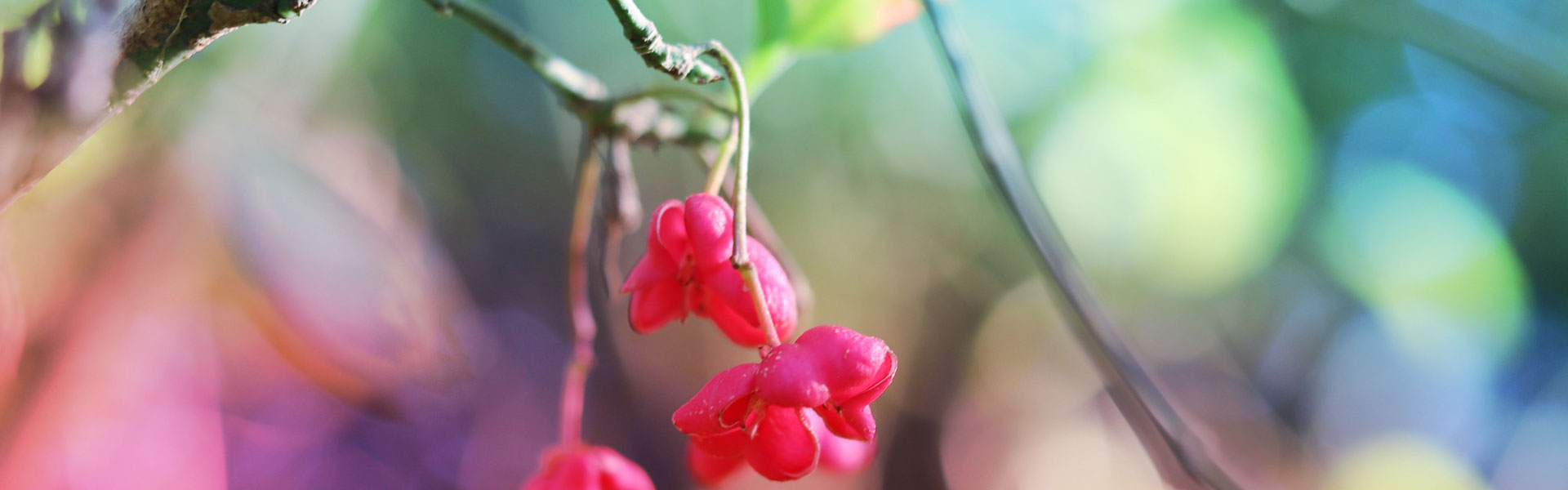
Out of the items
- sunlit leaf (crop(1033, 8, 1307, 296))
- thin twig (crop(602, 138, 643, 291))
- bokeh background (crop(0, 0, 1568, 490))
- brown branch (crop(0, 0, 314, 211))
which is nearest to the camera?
brown branch (crop(0, 0, 314, 211))

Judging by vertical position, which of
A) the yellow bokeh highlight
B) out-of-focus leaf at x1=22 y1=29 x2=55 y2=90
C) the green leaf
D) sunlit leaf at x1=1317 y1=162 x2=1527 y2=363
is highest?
out-of-focus leaf at x1=22 y1=29 x2=55 y2=90

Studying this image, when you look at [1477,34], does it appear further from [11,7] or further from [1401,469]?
[11,7]

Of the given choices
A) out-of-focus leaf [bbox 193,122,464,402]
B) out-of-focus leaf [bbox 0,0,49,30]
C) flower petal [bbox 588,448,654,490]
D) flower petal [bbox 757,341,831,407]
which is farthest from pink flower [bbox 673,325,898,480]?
out-of-focus leaf [bbox 193,122,464,402]

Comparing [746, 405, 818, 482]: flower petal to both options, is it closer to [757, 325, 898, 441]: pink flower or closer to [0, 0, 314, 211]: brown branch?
[757, 325, 898, 441]: pink flower

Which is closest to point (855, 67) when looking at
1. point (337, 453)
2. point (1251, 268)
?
point (1251, 268)

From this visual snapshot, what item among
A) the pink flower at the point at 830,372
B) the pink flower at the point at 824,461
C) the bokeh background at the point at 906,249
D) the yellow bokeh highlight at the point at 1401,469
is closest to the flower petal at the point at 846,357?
the pink flower at the point at 830,372
